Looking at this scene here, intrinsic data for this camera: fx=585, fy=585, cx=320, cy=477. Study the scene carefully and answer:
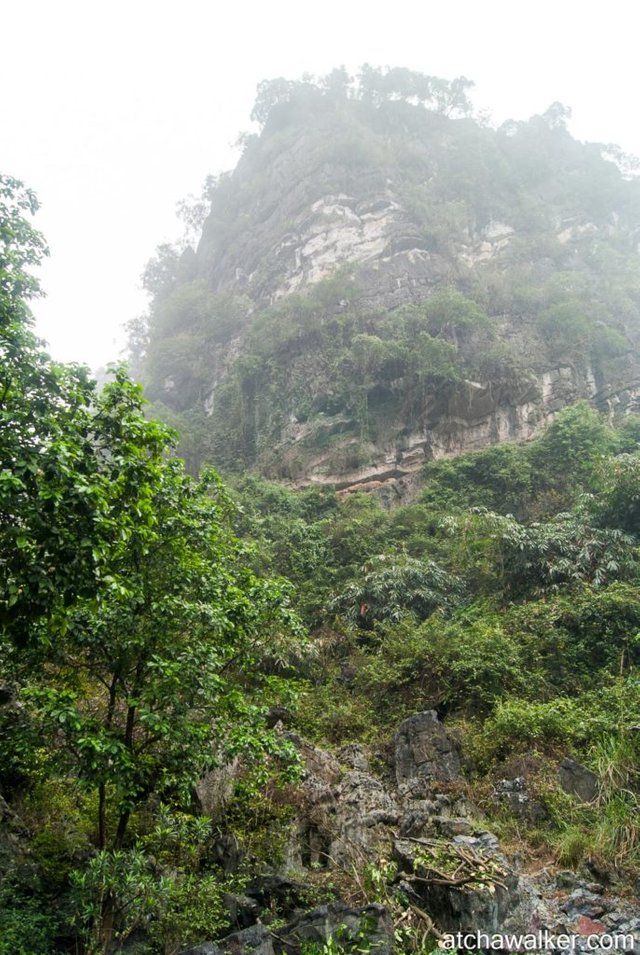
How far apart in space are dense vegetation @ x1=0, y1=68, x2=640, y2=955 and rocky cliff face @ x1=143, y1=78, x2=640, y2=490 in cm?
25

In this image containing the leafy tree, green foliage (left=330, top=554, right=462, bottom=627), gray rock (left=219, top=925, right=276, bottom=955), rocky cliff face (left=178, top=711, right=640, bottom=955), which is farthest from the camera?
green foliage (left=330, top=554, right=462, bottom=627)

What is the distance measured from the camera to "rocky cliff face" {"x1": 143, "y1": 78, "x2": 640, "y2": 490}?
2352 centimetres

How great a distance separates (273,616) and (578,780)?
4512mm

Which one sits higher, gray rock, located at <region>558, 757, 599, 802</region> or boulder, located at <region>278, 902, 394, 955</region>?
gray rock, located at <region>558, 757, 599, 802</region>

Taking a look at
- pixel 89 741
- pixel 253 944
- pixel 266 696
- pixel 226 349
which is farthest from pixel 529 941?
pixel 226 349

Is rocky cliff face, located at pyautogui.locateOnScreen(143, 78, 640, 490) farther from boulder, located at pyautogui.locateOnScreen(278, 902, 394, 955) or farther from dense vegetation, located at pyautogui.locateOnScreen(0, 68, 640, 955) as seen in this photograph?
boulder, located at pyautogui.locateOnScreen(278, 902, 394, 955)

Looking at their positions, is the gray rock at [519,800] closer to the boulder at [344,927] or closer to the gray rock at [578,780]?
the gray rock at [578,780]

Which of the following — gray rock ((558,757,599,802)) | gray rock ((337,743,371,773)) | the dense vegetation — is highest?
the dense vegetation

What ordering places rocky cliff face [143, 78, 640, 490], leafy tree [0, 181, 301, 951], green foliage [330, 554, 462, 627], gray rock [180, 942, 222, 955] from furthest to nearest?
rocky cliff face [143, 78, 640, 490], green foliage [330, 554, 462, 627], gray rock [180, 942, 222, 955], leafy tree [0, 181, 301, 951]

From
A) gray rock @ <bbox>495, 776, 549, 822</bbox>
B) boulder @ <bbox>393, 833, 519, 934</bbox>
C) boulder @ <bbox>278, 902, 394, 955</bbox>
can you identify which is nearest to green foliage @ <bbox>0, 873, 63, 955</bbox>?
boulder @ <bbox>278, 902, 394, 955</bbox>

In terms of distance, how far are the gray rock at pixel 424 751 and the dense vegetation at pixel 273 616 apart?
1.13ft

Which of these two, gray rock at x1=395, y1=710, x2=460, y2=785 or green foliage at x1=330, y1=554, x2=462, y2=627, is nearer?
gray rock at x1=395, y1=710, x2=460, y2=785

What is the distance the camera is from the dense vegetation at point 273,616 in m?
4.59

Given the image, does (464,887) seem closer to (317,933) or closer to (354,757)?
(317,933)
